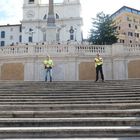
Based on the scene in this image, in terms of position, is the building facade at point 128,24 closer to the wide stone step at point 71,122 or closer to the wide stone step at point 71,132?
the wide stone step at point 71,122

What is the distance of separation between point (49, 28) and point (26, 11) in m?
61.7

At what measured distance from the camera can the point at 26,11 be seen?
96.1 meters

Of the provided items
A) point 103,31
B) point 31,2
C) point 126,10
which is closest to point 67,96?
point 103,31

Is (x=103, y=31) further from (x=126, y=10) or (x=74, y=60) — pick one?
(x=126, y=10)

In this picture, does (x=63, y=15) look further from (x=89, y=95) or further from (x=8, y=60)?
(x=89, y=95)

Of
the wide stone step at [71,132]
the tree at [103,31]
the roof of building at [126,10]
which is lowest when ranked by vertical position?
the wide stone step at [71,132]

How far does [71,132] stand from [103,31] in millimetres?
43245

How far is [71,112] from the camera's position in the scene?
1171 centimetres

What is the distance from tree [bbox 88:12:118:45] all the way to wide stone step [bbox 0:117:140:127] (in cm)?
4029

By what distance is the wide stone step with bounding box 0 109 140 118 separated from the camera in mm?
11523

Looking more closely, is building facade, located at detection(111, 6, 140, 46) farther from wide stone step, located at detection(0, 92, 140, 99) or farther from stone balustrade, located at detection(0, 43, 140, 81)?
wide stone step, located at detection(0, 92, 140, 99)

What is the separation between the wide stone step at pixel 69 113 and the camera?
1152cm

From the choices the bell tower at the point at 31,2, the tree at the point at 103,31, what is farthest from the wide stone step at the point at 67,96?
the bell tower at the point at 31,2

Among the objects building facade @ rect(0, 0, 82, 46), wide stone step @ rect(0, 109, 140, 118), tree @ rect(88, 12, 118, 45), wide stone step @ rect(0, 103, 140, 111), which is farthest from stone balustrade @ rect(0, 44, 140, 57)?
building facade @ rect(0, 0, 82, 46)
